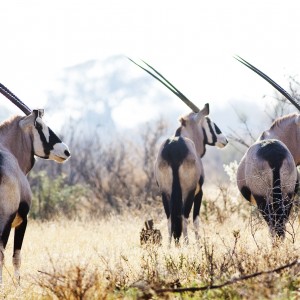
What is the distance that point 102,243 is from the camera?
1013 centimetres

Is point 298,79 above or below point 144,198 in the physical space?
above

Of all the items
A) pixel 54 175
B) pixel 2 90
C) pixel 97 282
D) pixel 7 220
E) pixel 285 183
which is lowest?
pixel 97 282

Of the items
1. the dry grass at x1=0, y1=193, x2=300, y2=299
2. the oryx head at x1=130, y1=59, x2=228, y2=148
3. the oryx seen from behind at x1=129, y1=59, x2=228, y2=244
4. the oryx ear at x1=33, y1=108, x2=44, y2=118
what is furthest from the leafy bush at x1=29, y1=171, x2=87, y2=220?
the oryx ear at x1=33, y1=108, x2=44, y2=118

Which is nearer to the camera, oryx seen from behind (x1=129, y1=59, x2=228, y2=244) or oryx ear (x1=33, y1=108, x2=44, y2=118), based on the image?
oryx ear (x1=33, y1=108, x2=44, y2=118)

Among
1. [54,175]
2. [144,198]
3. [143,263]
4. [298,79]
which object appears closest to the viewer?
[143,263]

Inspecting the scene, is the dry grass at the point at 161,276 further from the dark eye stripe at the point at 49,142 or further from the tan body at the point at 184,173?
the tan body at the point at 184,173

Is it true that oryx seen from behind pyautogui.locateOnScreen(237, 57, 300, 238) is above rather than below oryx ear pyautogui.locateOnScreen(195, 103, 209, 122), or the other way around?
below

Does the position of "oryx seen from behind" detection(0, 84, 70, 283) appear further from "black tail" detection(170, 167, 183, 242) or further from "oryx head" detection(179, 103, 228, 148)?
"oryx head" detection(179, 103, 228, 148)

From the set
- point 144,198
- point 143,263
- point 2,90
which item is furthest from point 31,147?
point 144,198

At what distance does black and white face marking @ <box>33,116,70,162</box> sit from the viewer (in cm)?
813

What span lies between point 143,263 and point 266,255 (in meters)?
1.18

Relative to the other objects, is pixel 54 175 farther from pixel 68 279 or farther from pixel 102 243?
pixel 68 279

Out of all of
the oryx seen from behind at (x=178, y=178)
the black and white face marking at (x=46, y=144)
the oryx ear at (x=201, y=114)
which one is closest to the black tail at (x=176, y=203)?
the oryx seen from behind at (x=178, y=178)

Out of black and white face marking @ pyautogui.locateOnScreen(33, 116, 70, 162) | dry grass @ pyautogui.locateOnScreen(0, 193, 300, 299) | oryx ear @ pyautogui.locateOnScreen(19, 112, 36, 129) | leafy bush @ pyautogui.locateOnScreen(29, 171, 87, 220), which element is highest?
leafy bush @ pyautogui.locateOnScreen(29, 171, 87, 220)
